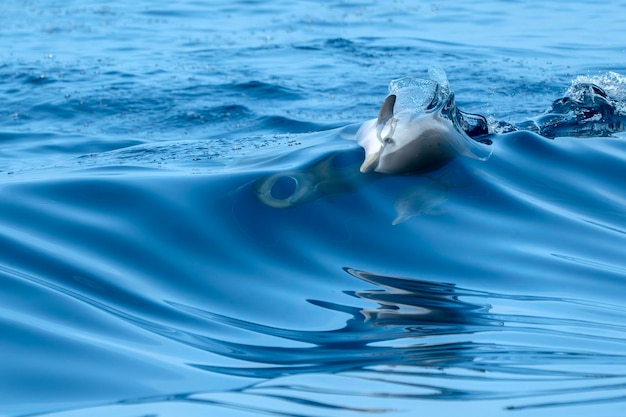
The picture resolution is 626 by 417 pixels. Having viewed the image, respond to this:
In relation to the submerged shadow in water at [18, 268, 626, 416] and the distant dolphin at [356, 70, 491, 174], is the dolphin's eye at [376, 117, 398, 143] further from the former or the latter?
the submerged shadow in water at [18, 268, 626, 416]

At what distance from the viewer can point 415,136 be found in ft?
16.5

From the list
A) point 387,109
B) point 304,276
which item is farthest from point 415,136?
point 304,276

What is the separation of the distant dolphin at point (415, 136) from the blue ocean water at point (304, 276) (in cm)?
8

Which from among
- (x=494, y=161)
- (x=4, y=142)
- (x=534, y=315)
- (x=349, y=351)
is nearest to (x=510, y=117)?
(x=494, y=161)

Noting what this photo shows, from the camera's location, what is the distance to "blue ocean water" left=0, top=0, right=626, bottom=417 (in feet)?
9.16

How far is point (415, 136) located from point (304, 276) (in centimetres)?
125

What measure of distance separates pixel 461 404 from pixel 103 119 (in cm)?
693

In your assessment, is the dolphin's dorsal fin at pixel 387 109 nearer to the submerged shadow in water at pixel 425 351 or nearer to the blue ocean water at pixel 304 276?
the blue ocean water at pixel 304 276

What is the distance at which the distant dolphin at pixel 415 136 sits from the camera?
5051 millimetres

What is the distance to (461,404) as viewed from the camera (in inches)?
103

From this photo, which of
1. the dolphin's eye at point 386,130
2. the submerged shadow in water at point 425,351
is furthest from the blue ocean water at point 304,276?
the dolphin's eye at point 386,130

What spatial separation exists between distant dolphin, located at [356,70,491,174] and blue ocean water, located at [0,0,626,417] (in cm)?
8

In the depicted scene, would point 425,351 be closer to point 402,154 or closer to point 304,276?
point 304,276

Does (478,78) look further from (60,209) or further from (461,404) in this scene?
(461,404)
